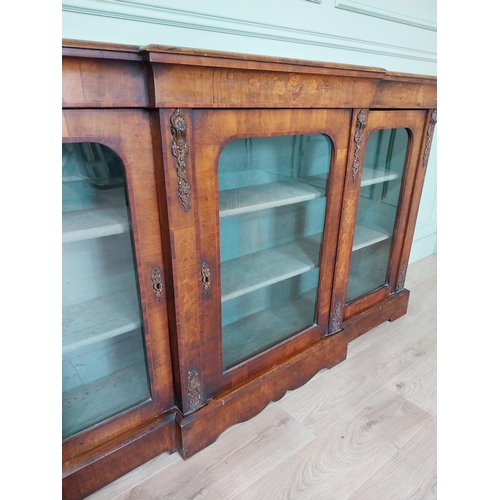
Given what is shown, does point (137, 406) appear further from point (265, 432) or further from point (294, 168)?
point (294, 168)

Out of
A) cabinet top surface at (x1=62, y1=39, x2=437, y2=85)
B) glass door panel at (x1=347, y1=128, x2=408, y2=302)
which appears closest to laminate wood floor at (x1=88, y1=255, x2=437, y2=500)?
glass door panel at (x1=347, y1=128, x2=408, y2=302)

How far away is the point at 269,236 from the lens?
0.95m

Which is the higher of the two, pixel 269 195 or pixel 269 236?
pixel 269 195

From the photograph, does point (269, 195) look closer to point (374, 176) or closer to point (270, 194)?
point (270, 194)

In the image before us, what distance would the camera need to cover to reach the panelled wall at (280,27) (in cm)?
74

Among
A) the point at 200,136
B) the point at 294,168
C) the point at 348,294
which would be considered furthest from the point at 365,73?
the point at 348,294

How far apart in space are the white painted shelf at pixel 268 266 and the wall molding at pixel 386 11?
0.71 m

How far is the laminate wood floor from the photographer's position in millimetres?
803

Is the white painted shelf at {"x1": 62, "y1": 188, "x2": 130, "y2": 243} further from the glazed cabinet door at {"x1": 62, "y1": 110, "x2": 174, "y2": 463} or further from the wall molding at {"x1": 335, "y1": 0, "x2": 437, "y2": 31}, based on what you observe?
the wall molding at {"x1": 335, "y1": 0, "x2": 437, "y2": 31}

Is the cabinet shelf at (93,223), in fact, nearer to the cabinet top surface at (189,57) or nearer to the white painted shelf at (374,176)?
the cabinet top surface at (189,57)

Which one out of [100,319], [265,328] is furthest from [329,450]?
[100,319]

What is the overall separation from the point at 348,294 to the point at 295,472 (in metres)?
0.57

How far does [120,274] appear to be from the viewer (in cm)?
71

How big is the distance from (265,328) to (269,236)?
250 mm
